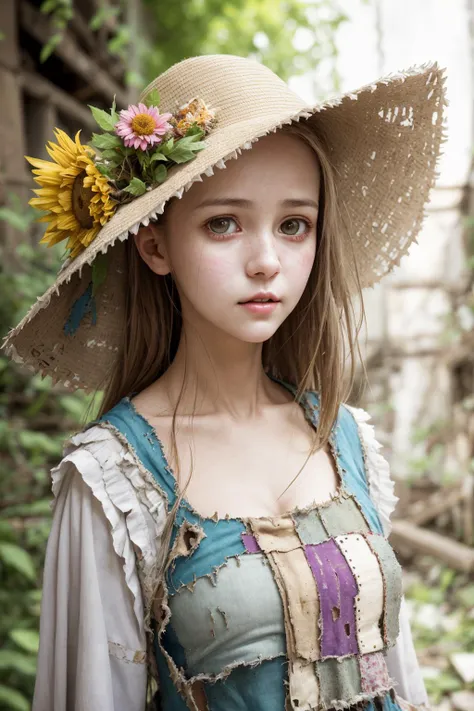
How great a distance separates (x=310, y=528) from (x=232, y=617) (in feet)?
0.70

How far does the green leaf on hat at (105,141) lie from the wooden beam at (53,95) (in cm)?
256

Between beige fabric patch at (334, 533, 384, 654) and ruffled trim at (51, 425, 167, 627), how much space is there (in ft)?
1.07

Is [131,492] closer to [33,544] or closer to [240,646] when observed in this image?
[240,646]

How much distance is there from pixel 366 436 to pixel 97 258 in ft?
2.25

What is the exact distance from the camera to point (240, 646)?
1.22m

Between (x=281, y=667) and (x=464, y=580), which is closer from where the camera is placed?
(x=281, y=667)

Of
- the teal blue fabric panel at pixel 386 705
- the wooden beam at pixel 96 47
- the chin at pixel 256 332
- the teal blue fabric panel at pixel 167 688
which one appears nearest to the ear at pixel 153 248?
the chin at pixel 256 332

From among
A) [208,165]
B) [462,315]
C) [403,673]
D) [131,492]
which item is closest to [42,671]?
[131,492]

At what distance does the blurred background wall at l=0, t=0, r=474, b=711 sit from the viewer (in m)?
2.92

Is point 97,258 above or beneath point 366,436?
above

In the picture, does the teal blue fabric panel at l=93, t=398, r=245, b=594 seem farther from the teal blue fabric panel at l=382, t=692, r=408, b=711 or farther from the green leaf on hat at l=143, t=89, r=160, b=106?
the green leaf on hat at l=143, t=89, r=160, b=106

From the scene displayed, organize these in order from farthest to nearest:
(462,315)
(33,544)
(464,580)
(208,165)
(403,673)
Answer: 1. (462,315)
2. (464,580)
3. (33,544)
4. (403,673)
5. (208,165)

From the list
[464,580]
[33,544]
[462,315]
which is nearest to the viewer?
[33,544]

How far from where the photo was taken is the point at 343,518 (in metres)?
1.37
